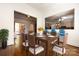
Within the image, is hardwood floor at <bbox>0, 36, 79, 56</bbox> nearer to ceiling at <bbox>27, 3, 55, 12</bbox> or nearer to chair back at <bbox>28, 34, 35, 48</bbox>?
chair back at <bbox>28, 34, 35, 48</bbox>

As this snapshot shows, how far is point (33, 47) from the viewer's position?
2.13m

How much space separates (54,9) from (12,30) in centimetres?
99

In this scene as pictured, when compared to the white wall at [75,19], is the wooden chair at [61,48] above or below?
below

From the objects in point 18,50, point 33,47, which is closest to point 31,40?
point 33,47

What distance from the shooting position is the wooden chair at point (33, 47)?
2.12 meters

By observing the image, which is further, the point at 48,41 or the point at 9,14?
the point at 48,41

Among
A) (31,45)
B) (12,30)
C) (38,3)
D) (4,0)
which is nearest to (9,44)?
(12,30)

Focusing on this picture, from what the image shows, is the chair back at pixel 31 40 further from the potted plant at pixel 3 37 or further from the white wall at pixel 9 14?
the potted plant at pixel 3 37

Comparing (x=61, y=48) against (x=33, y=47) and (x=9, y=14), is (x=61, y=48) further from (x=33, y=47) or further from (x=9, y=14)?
(x=9, y=14)

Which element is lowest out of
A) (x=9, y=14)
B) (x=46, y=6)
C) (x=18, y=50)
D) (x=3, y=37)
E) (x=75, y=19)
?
(x=18, y=50)

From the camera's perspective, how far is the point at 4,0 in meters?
2.00

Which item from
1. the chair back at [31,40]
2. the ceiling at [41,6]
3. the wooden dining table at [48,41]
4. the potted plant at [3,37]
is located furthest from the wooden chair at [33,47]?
the ceiling at [41,6]

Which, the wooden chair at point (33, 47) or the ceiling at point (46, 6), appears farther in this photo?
the wooden chair at point (33, 47)

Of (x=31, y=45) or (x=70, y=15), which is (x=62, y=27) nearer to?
(x=70, y=15)
